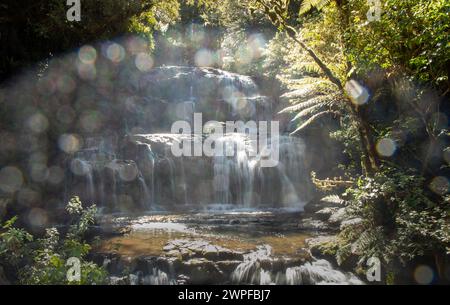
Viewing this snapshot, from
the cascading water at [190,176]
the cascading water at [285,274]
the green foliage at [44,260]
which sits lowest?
the cascading water at [285,274]

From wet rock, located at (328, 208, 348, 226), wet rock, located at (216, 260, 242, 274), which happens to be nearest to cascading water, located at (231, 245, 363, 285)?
wet rock, located at (216, 260, 242, 274)

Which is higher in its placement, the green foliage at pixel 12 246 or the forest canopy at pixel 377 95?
the forest canopy at pixel 377 95

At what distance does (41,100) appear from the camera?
13.5 m

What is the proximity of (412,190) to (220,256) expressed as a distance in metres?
4.01

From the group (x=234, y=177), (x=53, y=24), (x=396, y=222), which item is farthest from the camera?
(x=234, y=177)

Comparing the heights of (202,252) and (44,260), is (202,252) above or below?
below

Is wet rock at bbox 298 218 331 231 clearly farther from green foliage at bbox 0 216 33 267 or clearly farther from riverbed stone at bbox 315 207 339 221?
green foliage at bbox 0 216 33 267

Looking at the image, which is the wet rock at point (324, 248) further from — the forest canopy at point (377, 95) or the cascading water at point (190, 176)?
the cascading water at point (190, 176)

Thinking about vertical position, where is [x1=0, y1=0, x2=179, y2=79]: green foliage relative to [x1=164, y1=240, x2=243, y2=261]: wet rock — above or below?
above

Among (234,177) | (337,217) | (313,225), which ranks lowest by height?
(313,225)

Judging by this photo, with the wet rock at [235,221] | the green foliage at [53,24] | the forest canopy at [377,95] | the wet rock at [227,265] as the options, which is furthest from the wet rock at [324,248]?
the green foliage at [53,24]

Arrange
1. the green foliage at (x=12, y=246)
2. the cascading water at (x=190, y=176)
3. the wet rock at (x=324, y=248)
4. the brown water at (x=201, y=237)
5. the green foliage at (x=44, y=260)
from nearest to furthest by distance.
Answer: the green foliage at (x=44, y=260)
the green foliage at (x=12, y=246)
the wet rock at (x=324, y=248)
the brown water at (x=201, y=237)
the cascading water at (x=190, y=176)

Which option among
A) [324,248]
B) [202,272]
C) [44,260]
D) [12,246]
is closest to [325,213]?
[324,248]

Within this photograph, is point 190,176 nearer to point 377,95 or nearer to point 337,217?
point 337,217
